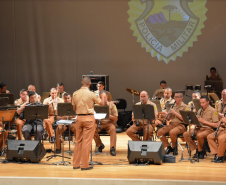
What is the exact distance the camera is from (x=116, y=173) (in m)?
6.04

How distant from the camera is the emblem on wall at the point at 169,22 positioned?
11.5 meters

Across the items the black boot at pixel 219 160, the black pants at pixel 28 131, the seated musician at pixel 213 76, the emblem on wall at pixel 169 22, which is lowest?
the black boot at pixel 219 160

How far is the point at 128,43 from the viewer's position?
11953mm

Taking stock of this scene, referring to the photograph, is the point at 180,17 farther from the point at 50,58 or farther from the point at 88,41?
the point at 50,58

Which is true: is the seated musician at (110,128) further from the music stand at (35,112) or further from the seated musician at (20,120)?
the seated musician at (20,120)

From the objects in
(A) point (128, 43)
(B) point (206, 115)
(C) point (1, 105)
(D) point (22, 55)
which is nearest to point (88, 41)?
(A) point (128, 43)

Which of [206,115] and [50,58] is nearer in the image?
[206,115]

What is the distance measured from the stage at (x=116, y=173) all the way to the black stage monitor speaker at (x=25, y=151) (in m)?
0.14

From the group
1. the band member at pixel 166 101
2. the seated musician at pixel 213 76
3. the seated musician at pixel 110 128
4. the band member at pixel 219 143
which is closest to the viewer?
the band member at pixel 219 143

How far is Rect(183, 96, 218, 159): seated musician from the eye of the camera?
6.98m

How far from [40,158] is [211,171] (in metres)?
2.89

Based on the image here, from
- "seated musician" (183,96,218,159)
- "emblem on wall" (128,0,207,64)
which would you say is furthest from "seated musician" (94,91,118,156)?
"emblem on wall" (128,0,207,64)

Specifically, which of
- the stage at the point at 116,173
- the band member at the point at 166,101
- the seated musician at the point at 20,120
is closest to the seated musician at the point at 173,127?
the band member at the point at 166,101

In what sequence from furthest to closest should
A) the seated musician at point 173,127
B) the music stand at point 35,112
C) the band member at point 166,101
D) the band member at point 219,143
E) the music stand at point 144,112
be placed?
the band member at point 166,101, the seated musician at point 173,127, the music stand at point 144,112, the music stand at point 35,112, the band member at point 219,143
